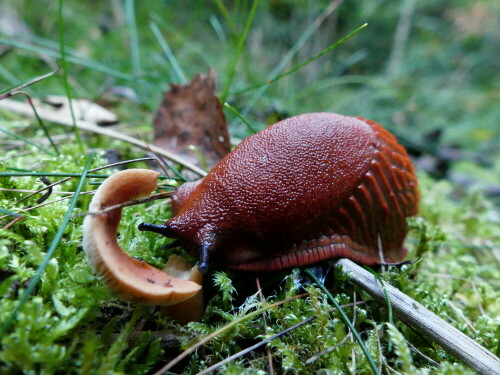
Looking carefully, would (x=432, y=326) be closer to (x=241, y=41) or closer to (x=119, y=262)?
(x=119, y=262)

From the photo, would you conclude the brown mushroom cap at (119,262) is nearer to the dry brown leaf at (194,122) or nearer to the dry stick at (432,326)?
the dry stick at (432,326)

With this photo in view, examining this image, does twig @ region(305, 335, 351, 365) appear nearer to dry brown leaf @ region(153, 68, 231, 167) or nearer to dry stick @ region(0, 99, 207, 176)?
dry stick @ region(0, 99, 207, 176)

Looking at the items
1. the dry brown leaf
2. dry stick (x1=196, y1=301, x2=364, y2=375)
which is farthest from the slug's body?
the dry brown leaf

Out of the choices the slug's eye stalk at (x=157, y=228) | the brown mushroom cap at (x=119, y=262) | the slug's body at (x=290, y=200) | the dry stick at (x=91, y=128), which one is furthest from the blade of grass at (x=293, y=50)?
the brown mushroom cap at (x=119, y=262)

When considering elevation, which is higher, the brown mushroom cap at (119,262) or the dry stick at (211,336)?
the brown mushroom cap at (119,262)

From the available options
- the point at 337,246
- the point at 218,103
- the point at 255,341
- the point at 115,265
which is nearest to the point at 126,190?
the point at 115,265
